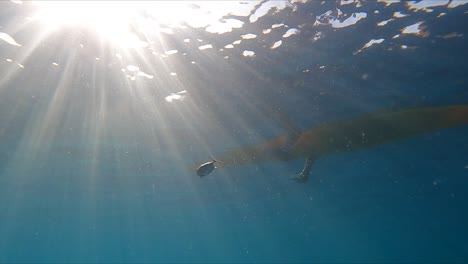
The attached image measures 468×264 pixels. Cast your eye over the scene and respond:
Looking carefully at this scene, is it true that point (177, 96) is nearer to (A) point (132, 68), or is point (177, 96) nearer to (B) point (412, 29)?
(A) point (132, 68)

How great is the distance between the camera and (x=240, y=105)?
1725 centimetres

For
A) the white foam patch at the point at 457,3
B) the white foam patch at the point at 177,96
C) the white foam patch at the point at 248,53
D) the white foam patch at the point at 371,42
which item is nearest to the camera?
the white foam patch at the point at 457,3

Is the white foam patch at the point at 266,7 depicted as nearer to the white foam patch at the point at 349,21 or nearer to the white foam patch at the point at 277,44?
the white foam patch at the point at 277,44

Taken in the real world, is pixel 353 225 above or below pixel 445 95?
below

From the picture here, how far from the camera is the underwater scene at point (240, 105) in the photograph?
11.7m

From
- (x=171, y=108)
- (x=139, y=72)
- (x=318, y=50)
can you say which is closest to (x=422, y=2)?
(x=318, y=50)

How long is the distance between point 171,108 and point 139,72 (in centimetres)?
354

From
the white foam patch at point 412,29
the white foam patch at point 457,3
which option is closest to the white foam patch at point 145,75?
the white foam patch at point 412,29

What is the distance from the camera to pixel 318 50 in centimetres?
1287

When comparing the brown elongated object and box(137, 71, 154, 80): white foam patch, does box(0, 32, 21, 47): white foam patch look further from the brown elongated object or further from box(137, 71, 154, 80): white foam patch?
the brown elongated object

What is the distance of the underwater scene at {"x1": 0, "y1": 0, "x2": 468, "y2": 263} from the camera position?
38.2ft

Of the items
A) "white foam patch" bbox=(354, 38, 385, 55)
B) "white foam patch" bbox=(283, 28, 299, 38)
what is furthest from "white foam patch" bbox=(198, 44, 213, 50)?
"white foam patch" bbox=(354, 38, 385, 55)

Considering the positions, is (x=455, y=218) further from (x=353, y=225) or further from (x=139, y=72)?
(x=139, y=72)

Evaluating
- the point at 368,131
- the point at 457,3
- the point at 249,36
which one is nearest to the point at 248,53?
the point at 249,36
